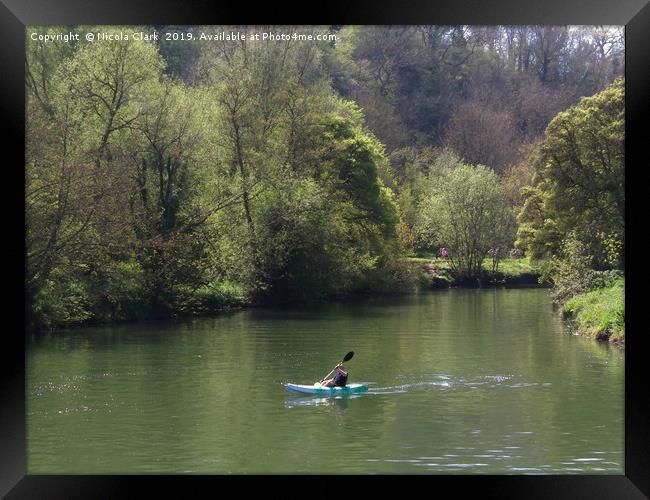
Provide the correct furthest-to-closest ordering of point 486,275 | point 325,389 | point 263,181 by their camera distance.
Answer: point 486,275
point 263,181
point 325,389

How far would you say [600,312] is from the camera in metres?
27.0

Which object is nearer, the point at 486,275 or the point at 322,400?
the point at 322,400

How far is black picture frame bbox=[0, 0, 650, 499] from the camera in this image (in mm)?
10781

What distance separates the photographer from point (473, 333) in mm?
28891

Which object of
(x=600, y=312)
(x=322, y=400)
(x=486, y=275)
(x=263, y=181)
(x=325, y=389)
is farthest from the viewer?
(x=486, y=275)

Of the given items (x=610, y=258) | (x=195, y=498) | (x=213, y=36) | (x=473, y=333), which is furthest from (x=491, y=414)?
(x=213, y=36)

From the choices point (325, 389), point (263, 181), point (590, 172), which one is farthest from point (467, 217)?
point (325, 389)

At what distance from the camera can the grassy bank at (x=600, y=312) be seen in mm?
25328

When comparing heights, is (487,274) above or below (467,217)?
below

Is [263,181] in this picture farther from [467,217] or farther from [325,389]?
[325,389]

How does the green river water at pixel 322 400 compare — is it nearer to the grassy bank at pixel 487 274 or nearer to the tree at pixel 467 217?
the grassy bank at pixel 487 274
